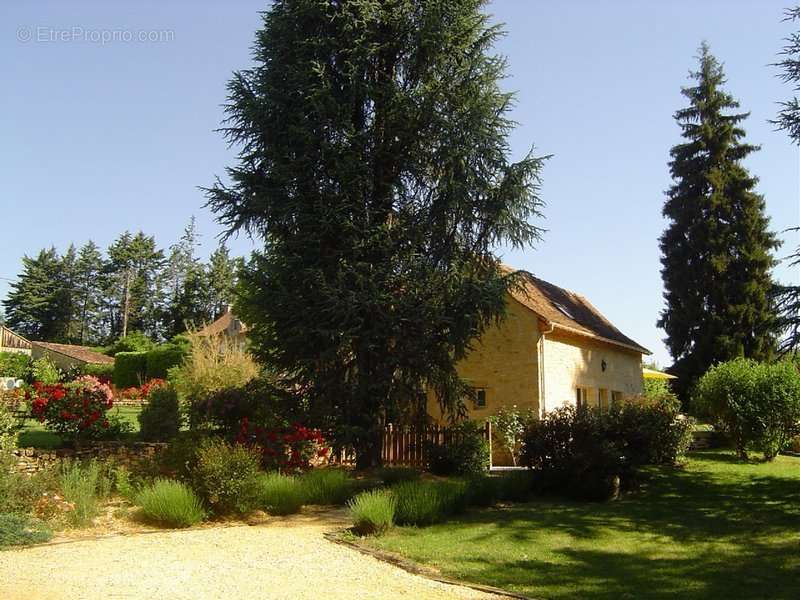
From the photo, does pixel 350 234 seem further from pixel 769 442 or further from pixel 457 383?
pixel 769 442

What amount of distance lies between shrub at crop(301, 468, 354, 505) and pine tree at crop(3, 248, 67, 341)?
7290 centimetres

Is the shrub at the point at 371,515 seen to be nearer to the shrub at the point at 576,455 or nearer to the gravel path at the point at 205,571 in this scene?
the gravel path at the point at 205,571

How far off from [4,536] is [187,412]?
7445 millimetres

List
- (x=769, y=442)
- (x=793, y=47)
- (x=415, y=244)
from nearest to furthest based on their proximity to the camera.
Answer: (x=793, y=47) → (x=415, y=244) → (x=769, y=442)

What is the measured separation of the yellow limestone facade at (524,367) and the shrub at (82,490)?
9140 mm

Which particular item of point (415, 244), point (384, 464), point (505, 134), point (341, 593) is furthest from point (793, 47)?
point (341, 593)

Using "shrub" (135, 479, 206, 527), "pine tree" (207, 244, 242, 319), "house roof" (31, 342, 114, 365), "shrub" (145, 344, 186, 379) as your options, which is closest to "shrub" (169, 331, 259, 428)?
"shrub" (135, 479, 206, 527)

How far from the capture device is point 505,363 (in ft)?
62.1

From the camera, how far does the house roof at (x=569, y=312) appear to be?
19.4 metres

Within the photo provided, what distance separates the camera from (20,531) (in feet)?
26.0

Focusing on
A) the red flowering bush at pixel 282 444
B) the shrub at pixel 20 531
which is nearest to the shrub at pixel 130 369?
the red flowering bush at pixel 282 444

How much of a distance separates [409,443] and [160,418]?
226 inches

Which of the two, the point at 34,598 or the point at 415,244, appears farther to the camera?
the point at 415,244

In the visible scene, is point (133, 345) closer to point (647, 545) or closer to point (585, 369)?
point (585, 369)
